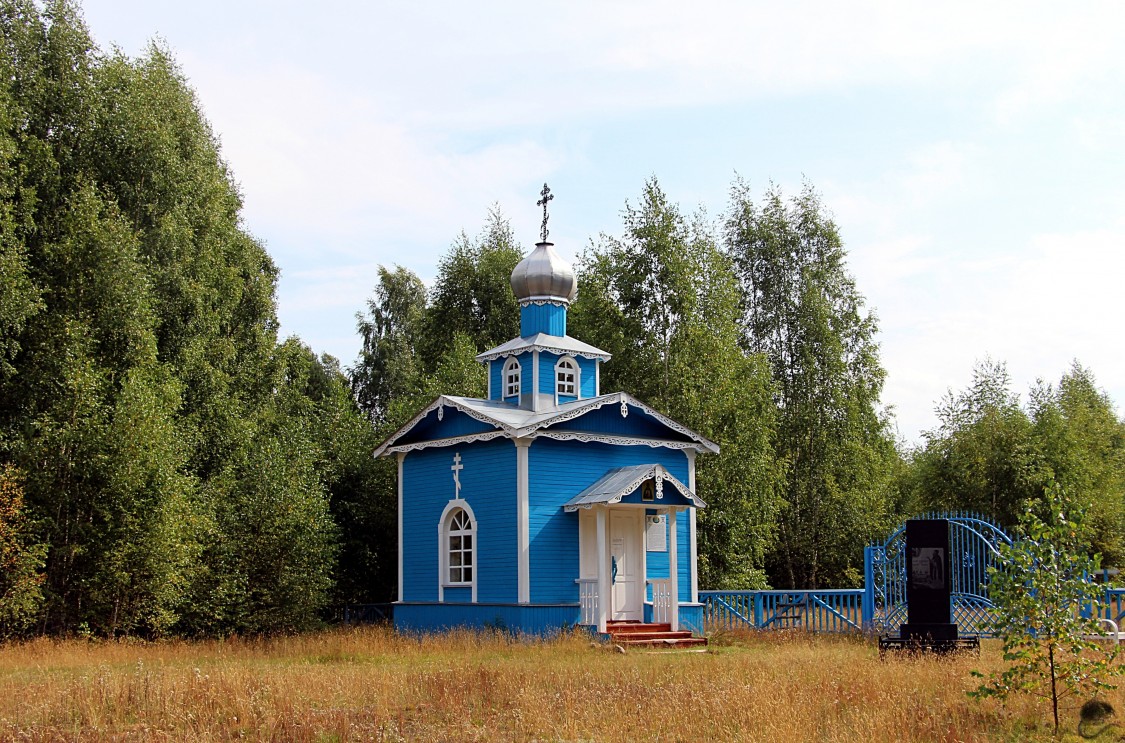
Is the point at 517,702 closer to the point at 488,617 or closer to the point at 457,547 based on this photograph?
the point at 488,617

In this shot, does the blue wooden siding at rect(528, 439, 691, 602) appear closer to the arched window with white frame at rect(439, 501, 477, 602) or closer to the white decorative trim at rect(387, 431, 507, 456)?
the white decorative trim at rect(387, 431, 507, 456)

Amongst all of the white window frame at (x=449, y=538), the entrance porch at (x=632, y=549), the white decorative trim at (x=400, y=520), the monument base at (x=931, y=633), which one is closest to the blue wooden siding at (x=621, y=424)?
the entrance porch at (x=632, y=549)

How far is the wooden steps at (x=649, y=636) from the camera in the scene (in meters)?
20.6

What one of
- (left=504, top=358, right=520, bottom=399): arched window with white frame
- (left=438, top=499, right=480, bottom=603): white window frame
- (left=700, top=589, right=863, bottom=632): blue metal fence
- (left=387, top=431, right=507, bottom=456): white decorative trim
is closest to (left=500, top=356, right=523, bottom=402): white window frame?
(left=504, top=358, right=520, bottom=399): arched window with white frame

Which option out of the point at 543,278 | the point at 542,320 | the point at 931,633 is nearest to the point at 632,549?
the point at 542,320

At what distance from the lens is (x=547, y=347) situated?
23984 millimetres

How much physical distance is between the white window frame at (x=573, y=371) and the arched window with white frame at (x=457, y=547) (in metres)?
3.23

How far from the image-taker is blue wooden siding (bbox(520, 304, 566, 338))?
25.0m

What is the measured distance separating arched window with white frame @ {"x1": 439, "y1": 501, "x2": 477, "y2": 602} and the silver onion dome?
507 cm

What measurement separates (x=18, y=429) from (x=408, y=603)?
8.18m

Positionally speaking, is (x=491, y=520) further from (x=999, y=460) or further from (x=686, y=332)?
(x=999, y=460)

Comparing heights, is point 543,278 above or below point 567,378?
above

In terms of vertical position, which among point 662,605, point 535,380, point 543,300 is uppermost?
point 543,300

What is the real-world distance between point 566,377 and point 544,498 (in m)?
3.68
